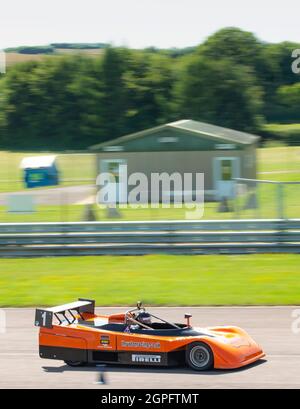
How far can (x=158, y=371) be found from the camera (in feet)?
31.5

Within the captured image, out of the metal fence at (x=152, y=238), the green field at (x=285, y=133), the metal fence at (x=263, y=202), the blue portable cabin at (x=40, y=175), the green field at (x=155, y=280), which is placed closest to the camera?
the green field at (x=155, y=280)

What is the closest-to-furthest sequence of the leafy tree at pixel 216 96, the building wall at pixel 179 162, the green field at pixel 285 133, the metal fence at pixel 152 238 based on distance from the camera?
1. the metal fence at pixel 152 238
2. the building wall at pixel 179 162
3. the green field at pixel 285 133
4. the leafy tree at pixel 216 96

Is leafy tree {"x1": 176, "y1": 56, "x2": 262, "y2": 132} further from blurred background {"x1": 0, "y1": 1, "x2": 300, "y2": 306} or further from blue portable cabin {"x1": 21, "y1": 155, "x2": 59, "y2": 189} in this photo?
blue portable cabin {"x1": 21, "y1": 155, "x2": 59, "y2": 189}

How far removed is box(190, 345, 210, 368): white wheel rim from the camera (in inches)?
372

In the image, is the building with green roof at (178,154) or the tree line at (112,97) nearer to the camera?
the building with green roof at (178,154)

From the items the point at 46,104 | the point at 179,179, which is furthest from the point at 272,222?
the point at 46,104

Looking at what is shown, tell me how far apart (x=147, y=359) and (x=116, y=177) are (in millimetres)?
22698

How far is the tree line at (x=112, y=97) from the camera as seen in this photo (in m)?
64.7

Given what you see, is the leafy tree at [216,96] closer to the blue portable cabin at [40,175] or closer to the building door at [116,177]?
the blue portable cabin at [40,175]

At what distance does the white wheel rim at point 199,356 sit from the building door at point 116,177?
2077 cm

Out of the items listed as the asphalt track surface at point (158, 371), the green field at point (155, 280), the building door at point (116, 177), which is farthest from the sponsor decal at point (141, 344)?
the building door at point (116, 177)

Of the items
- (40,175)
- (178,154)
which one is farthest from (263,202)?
(40,175)

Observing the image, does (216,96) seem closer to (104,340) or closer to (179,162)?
(179,162)

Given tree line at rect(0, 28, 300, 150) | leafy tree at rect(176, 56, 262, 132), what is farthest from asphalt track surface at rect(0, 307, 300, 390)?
leafy tree at rect(176, 56, 262, 132)
